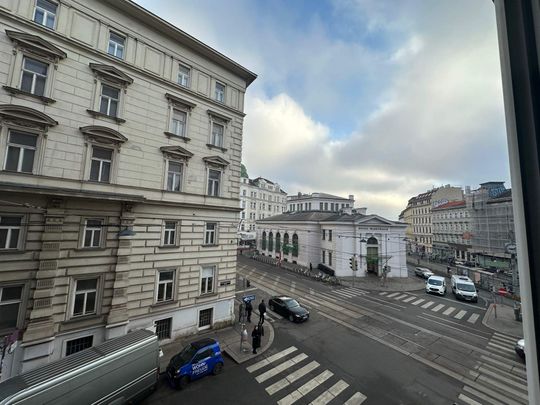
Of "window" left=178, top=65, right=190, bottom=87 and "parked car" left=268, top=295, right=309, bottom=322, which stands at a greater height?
"window" left=178, top=65, right=190, bottom=87

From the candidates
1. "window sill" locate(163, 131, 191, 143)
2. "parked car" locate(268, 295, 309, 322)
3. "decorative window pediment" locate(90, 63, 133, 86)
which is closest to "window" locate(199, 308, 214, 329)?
"parked car" locate(268, 295, 309, 322)

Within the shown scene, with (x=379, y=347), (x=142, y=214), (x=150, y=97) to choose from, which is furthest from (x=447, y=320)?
(x=150, y=97)

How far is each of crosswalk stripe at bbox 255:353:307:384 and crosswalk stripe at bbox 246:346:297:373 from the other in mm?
579

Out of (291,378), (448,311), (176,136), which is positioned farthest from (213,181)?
(448,311)

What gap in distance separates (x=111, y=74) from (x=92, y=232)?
866 cm

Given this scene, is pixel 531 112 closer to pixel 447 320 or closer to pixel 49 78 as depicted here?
pixel 49 78

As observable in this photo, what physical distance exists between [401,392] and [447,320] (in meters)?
13.2

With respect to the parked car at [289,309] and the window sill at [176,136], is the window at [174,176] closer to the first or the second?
the window sill at [176,136]

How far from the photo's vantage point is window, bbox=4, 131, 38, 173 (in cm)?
1130

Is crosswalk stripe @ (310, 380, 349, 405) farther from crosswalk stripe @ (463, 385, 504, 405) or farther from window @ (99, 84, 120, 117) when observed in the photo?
window @ (99, 84, 120, 117)

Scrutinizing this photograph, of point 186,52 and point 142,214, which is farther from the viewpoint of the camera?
point 186,52

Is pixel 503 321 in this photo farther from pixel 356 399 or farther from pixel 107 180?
pixel 107 180

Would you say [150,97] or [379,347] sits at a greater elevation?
[150,97]

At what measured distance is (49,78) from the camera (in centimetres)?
1219
